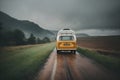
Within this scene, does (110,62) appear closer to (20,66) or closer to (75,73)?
(75,73)

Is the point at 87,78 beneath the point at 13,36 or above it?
beneath

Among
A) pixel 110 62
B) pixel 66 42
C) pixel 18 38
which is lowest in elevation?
pixel 110 62

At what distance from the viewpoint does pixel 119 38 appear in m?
19.4

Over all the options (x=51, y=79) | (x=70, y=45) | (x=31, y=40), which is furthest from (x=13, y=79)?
(x=31, y=40)

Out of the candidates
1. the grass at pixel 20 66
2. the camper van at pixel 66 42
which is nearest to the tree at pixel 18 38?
the camper van at pixel 66 42

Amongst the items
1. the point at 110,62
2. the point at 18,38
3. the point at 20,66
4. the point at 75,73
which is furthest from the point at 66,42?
the point at 18,38

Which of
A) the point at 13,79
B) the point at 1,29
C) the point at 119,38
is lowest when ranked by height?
the point at 13,79

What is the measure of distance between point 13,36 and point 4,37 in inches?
141

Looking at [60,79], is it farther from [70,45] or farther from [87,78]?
[70,45]

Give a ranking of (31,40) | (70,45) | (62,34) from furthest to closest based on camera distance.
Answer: (31,40) < (62,34) < (70,45)

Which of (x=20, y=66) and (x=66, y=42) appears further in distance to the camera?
(x=66, y=42)

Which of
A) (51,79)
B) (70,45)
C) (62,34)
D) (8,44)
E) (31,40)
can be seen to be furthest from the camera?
(31,40)

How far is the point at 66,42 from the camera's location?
17547mm

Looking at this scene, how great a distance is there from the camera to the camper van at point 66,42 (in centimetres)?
1745
